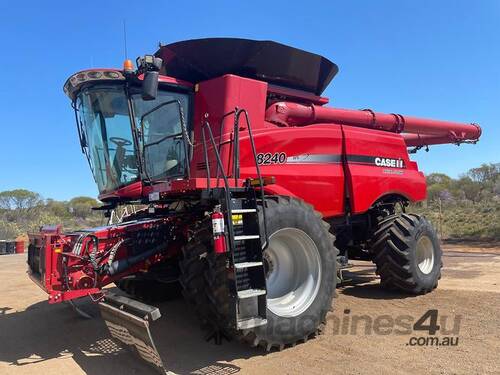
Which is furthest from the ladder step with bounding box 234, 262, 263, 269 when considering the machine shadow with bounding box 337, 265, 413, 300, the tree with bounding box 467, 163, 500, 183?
the tree with bounding box 467, 163, 500, 183

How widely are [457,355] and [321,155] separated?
10.4ft

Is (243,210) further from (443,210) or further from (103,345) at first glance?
(443,210)

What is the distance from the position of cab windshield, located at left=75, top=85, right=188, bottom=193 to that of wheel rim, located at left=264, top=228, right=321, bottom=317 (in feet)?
5.42

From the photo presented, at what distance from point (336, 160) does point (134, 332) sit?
12.7 ft

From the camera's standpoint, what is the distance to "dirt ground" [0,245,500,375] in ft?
13.8

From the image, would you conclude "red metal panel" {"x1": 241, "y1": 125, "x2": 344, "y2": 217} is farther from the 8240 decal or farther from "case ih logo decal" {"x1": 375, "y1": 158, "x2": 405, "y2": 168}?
"case ih logo decal" {"x1": 375, "y1": 158, "x2": 405, "y2": 168}

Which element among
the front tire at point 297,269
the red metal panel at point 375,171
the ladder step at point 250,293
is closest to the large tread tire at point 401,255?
the red metal panel at point 375,171

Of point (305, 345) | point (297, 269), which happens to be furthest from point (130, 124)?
point (305, 345)

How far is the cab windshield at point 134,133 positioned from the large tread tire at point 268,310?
162cm

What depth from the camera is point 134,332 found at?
4.12m

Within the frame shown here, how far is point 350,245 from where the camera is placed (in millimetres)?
7992

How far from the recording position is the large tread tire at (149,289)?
6.69 m

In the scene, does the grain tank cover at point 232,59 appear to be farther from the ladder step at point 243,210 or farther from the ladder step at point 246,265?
the ladder step at point 246,265

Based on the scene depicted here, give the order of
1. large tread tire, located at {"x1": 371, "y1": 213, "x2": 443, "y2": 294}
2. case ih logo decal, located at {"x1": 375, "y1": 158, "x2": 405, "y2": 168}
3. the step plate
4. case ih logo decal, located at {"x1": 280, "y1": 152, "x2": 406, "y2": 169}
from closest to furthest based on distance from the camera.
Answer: the step plate, case ih logo decal, located at {"x1": 280, "y1": 152, "x2": 406, "y2": 169}, large tread tire, located at {"x1": 371, "y1": 213, "x2": 443, "y2": 294}, case ih logo decal, located at {"x1": 375, "y1": 158, "x2": 405, "y2": 168}
